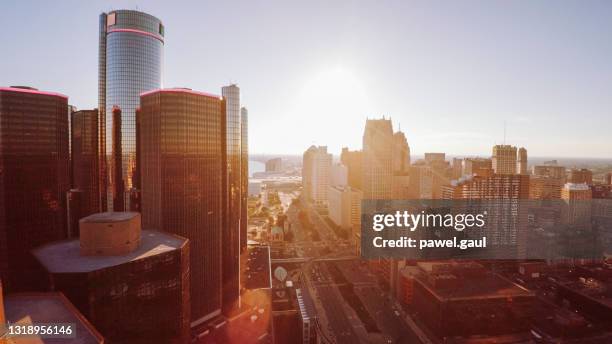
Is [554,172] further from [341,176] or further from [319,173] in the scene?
[341,176]

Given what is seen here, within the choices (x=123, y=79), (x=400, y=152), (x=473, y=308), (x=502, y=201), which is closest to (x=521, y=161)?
(x=400, y=152)

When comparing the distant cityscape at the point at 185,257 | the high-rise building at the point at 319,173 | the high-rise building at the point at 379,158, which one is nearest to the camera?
the distant cityscape at the point at 185,257

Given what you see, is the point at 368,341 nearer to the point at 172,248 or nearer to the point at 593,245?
the point at 172,248

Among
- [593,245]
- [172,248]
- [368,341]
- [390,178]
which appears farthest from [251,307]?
[593,245]

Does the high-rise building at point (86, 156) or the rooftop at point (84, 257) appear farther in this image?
the high-rise building at point (86, 156)

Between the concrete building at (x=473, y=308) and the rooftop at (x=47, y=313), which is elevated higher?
the rooftop at (x=47, y=313)

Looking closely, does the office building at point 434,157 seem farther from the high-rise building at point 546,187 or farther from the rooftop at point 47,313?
the rooftop at point 47,313

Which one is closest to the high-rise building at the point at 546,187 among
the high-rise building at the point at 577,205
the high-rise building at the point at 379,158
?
the high-rise building at the point at 577,205
